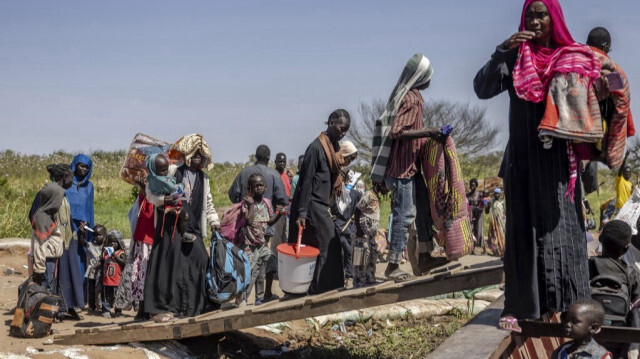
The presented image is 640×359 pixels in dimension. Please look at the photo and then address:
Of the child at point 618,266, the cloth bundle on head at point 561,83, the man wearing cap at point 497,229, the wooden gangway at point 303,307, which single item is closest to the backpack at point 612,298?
the child at point 618,266

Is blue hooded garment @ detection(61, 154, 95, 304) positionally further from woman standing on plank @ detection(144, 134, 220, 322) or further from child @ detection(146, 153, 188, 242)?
child @ detection(146, 153, 188, 242)

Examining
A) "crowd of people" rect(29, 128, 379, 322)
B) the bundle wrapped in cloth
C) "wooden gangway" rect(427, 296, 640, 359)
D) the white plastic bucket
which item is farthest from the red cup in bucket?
"wooden gangway" rect(427, 296, 640, 359)

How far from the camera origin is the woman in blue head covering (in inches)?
350

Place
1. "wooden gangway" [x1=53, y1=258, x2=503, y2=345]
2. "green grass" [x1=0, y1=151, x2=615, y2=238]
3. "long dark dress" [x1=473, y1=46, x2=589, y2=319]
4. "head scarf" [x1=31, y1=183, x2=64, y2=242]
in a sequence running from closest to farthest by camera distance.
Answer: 1. "long dark dress" [x1=473, y1=46, x2=589, y2=319]
2. "wooden gangway" [x1=53, y1=258, x2=503, y2=345]
3. "head scarf" [x1=31, y1=183, x2=64, y2=242]
4. "green grass" [x1=0, y1=151, x2=615, y2=238]

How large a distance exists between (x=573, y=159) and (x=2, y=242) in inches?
→ 395

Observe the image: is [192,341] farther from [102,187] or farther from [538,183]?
[102,187]

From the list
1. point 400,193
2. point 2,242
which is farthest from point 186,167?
point 2,242

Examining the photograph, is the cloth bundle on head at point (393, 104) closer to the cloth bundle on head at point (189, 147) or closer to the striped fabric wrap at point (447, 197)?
the striped fabric wrap at point (447, 197)

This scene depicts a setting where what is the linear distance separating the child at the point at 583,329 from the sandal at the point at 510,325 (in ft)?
1.33

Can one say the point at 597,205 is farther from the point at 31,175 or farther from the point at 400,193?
the point at 400,193

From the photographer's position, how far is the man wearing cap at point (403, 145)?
635cm

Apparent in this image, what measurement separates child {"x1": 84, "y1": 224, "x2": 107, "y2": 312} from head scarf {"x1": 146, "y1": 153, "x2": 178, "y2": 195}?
2428 millimetres

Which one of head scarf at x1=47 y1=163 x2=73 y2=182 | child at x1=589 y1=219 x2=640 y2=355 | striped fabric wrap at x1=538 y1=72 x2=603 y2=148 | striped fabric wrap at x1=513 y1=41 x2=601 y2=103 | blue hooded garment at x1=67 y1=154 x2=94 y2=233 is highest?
striped fabric wrap at x1=513 y1=41 x2=601 y2=103

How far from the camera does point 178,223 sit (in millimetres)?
7102
